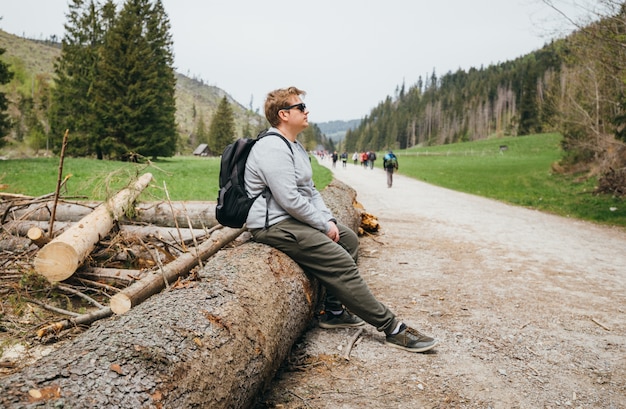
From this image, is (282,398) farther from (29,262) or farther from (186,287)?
(29,262)

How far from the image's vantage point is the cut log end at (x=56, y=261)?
13.4ft

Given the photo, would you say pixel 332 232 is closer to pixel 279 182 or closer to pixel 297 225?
pixel 297 225

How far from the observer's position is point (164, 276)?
3506 mm

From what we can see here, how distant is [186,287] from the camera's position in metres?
2.82

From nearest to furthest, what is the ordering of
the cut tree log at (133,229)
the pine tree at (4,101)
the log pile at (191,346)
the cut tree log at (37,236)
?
1. the log pile at (191,346)
2. the cut tree log at (37,236)
3. the cut tree log at (133,229)
4. the pine tree at (4,101)

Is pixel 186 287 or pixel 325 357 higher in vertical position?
pixel 186 287

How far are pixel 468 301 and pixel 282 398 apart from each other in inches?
107

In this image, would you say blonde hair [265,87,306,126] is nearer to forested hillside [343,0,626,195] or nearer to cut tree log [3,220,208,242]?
cut tree log [3,220,208,242]

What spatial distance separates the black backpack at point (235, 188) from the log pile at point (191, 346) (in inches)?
12.7

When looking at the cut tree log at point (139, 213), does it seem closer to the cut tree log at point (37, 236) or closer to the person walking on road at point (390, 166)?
the cut tree log at point (37, 236)

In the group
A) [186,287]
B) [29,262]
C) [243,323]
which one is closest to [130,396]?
[243,323]

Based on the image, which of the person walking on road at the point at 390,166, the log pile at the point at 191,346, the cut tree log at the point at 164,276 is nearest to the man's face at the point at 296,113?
the log pile at the point at 191,346

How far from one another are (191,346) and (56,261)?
2.78m

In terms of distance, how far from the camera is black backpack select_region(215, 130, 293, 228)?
11.3 ft
